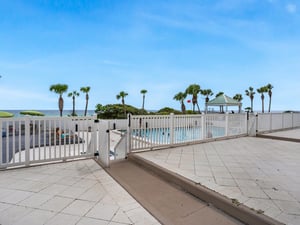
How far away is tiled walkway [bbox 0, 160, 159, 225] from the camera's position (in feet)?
5.83

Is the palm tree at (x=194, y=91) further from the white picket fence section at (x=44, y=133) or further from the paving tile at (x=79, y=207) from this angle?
the paving tile at (x=79, y=207)

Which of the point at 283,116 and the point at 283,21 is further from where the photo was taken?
the point at 283,116

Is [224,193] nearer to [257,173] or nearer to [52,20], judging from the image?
[257,173]

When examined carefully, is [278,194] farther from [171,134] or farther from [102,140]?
[102,140]

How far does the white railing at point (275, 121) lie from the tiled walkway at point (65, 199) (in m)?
7.44

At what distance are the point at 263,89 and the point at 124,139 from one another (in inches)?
1090

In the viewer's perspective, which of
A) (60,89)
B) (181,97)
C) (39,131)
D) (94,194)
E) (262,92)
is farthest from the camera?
(262,92)

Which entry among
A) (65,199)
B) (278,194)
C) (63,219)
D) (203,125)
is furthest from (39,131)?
(203,125)

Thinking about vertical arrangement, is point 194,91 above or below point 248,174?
above

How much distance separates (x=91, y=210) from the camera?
1.95 metres

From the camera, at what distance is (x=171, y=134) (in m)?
4.96

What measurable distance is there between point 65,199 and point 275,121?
981 centimetres

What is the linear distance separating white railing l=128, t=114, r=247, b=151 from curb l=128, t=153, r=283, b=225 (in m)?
1.26

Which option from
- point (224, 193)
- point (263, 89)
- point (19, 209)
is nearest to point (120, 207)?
point (19, 209)
